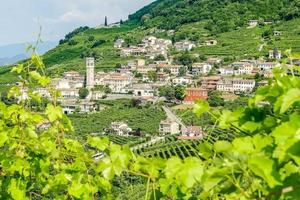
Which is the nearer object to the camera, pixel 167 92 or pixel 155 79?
pixel 167 92

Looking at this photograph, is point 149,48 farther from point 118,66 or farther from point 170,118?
point 170,118

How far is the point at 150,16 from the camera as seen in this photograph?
4673 inches

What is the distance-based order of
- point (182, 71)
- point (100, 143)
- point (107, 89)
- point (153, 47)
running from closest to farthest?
1. point (100, 143)
2. point (107, 89)
3. point (182, 71)
4. point (153, 47)

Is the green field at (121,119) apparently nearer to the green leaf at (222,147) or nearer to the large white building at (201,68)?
the large white building at (201,68)

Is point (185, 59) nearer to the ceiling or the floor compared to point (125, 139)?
nearer to the ceiling

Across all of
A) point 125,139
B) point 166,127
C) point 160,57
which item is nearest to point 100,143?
point 125,139

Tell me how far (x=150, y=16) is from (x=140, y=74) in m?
43.9

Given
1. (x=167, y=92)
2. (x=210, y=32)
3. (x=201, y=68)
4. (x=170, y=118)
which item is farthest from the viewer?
(x=210, y=32)

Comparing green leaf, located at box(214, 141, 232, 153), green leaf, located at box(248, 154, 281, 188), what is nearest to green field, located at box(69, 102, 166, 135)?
green leaf, located at box(214, 141, 232, 153)

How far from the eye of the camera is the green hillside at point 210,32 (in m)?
76.9

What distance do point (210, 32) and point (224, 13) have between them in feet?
26.9

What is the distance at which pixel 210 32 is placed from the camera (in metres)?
90.6

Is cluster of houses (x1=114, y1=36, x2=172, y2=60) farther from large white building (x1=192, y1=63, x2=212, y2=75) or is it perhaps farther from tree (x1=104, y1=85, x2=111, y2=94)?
tree (x1=104, y1=85, x2=111, y2=94)

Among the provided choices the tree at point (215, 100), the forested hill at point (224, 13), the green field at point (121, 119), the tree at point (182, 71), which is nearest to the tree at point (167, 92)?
the green field at point (121, 119)
